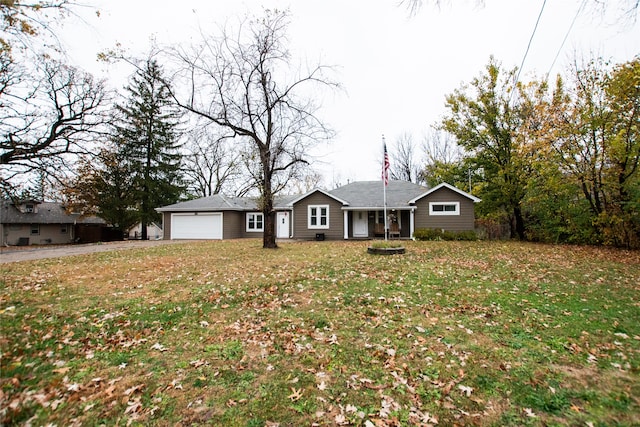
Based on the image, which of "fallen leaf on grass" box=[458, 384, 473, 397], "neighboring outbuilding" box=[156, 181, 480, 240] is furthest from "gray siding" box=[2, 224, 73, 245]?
"fallen leaf on grass" box=[458, 384, 473, 397]

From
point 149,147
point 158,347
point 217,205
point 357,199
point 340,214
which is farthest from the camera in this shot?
point 149,147

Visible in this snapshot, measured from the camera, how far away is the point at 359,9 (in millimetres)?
6434

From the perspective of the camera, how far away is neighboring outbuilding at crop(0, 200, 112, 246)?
29078mm

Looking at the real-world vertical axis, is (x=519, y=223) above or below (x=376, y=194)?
below

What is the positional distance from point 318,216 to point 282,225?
4.66 meters

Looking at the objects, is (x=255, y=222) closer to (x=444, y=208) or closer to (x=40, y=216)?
(x=444, y=208)

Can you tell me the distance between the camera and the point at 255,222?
25.0m

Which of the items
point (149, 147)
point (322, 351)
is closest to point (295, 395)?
point (322, 351)

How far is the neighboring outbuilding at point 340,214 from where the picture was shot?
19.0 m

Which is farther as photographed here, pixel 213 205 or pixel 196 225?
pixel 196 225

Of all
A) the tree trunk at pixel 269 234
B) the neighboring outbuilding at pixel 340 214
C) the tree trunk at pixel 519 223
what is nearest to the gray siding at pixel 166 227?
the neighboring outbuilding at pixel 340 214

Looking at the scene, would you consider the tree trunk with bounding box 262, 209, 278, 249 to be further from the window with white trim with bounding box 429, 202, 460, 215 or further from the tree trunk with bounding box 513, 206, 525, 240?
the tree trunk with bounding box 513, 206, 525, 240

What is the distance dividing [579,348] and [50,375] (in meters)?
6.55

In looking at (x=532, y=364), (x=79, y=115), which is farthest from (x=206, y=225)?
(x=532, y=364)
